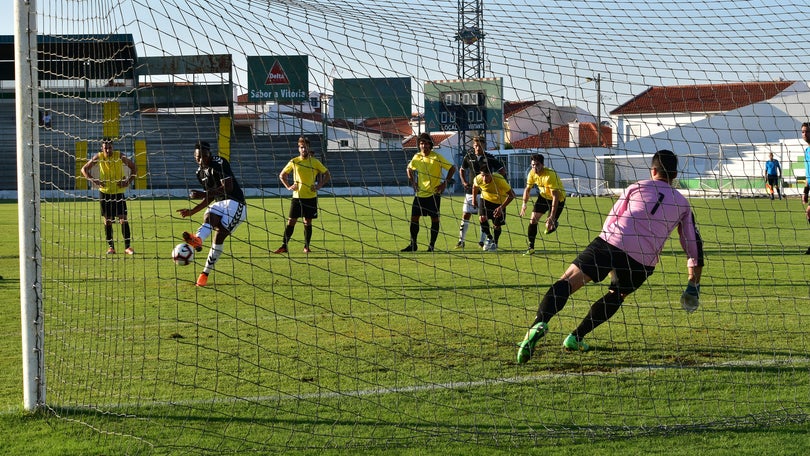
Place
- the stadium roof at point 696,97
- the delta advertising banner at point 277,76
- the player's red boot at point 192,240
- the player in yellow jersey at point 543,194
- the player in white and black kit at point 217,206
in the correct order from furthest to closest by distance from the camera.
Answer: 1. the player in yellow jersey at point 543,194
2. the player in white and black kit at point 217,206
3. the player's red boot at point 192,240
4. the stadium roof at point 696,97
5. the delta advertising banner at point 277,76

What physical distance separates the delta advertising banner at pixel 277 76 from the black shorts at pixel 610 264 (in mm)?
2200

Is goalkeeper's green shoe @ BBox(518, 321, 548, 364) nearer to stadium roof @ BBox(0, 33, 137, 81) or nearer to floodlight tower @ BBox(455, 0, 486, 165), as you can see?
floodlight tower @ BBox(455, 0, 486, 165)

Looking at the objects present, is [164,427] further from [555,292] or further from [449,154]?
[449,154]

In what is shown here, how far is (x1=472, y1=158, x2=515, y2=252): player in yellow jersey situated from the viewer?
13773mm

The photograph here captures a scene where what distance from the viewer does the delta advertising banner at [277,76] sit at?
18.5 ft

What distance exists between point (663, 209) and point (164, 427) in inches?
132

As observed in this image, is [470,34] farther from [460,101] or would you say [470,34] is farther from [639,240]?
[639,240]

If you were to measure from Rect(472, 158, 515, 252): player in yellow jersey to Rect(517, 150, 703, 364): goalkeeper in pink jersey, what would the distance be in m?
7.61

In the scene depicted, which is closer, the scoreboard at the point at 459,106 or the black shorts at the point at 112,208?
the scoreboard at the point at 459,106

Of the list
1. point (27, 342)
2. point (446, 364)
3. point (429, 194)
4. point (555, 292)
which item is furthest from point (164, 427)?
point (429, 194)

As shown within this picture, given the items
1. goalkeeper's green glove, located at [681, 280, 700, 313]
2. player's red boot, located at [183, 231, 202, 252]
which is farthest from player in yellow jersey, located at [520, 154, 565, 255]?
goalkeeper's green glove, located at [681, 280, 700, 313]

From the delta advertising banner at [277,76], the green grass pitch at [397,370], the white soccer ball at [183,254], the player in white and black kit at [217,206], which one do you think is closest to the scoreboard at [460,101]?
the delta advertising banner at [277,76]

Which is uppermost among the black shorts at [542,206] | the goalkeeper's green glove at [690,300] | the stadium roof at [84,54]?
the stadium roof at [84,54]

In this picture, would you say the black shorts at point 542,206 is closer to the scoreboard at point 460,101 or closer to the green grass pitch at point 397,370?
the scoreboard at point 460,101
